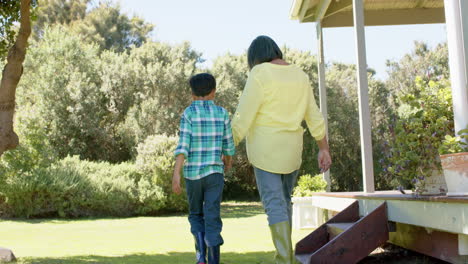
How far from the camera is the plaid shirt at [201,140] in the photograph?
300 centimetres

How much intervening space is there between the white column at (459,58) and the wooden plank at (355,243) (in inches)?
32.6

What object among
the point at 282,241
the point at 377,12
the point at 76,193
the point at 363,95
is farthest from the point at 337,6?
the point at 76,193

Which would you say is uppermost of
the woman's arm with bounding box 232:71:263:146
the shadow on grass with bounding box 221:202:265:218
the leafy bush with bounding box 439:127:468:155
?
the woman's arm with bounding box 232:71:263:146

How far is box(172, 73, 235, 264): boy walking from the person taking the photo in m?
2.97

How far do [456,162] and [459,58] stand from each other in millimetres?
670

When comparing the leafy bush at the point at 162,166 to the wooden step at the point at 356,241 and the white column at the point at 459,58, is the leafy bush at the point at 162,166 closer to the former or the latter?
the wooden step at the point at 356,241

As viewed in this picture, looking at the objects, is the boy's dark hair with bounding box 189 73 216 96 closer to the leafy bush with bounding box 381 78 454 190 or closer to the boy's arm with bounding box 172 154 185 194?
the boy's arm with bounding box 172 154 185 194

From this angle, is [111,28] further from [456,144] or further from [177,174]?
[456,144]

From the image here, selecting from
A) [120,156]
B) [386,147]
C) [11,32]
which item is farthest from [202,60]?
[386,147]

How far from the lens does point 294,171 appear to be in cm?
279

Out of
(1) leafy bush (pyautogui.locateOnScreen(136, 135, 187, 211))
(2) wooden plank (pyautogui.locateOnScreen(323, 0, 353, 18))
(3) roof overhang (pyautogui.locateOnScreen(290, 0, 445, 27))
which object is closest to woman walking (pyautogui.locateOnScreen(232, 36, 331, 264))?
(2) wooden plank (pyautogui.locateOnScreen(323, 0, 353, 18))

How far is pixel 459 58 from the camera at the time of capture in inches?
116

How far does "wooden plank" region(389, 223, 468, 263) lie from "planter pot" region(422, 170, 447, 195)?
10.9 inches

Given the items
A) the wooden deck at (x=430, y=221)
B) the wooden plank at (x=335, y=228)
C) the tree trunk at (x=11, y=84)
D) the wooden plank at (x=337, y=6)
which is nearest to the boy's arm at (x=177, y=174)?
the wooden plank at (x=335, y=228)
